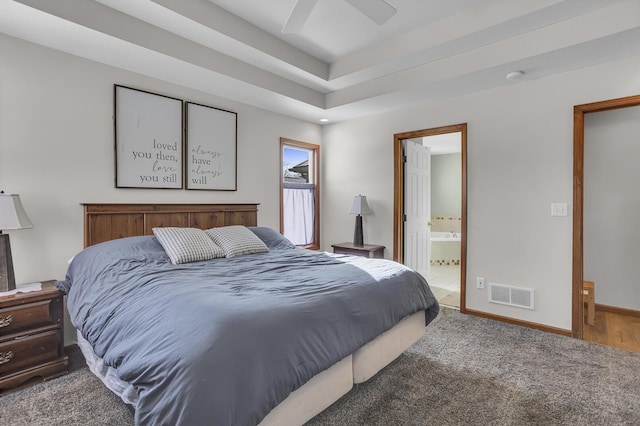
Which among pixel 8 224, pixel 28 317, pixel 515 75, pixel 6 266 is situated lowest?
pixel 28 317

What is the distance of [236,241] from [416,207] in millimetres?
2749

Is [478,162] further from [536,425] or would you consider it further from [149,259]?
[149,259]

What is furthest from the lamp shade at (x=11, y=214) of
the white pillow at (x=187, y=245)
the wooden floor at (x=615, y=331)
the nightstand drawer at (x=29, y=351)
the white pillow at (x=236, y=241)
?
the wooden floor at (x=615, y=331)

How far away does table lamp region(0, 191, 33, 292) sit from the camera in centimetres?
215

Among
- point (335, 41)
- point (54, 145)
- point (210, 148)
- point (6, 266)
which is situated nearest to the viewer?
point (6, 266)

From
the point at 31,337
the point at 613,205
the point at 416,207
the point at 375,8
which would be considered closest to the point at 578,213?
the point at 613,205

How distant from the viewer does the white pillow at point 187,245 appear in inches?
102

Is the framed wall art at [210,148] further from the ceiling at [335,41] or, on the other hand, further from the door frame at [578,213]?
the door frame at [578,213]

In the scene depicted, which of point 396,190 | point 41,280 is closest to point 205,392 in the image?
point 41,280

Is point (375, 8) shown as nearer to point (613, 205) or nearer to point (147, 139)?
point (147, 139)

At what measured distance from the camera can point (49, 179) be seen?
256 cm

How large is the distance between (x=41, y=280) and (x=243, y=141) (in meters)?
2.33

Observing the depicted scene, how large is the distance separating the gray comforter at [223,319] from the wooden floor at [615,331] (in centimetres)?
176

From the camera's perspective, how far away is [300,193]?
473 centimetres
